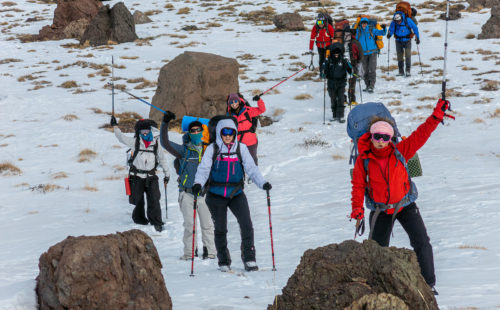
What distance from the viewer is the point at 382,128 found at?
454cm

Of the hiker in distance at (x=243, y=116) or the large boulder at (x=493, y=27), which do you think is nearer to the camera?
the hiker in distance at (x=243, y=116)

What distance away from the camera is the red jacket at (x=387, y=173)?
4648 mm

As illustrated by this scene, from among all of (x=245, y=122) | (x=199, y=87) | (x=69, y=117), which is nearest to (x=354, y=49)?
(x=199, y=87)

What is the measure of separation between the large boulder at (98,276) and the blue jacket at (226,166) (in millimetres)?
2007

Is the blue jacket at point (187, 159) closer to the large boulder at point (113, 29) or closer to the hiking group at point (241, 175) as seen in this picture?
the hiking group at point (241, 175)

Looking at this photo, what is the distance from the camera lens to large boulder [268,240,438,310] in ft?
11.4

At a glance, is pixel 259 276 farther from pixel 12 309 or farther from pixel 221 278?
pixel 12 309

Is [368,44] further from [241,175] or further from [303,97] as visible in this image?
[241,175]

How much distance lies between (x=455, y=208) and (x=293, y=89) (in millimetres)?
11967

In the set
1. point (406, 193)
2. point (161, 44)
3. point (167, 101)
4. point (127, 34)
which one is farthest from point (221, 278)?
point (127, 34)

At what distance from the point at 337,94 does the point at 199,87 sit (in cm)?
430

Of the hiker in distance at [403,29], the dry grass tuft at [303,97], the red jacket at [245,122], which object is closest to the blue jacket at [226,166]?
→ the red jacket at [245,122]

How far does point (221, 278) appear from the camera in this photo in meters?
6.11

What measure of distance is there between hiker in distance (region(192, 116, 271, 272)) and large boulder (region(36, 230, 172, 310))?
187cm
